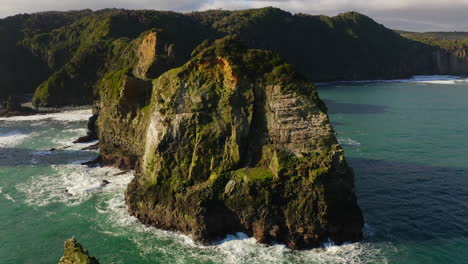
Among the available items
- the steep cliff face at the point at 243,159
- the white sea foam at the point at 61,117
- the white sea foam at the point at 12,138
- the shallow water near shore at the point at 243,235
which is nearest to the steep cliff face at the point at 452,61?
the shallow water near shore at the point at 243,235

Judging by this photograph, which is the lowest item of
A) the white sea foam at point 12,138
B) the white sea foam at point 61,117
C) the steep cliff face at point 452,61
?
the white sea foam at point 12,138

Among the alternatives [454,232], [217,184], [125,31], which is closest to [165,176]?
[217,184]

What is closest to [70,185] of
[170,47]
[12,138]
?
[12,138]

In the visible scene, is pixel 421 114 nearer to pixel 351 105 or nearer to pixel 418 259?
pixel 351 105

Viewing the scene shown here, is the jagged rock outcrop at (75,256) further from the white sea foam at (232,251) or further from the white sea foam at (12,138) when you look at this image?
the white sea foam at (12,138)

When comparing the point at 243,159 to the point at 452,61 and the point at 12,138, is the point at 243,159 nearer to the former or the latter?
the point at 12,138
